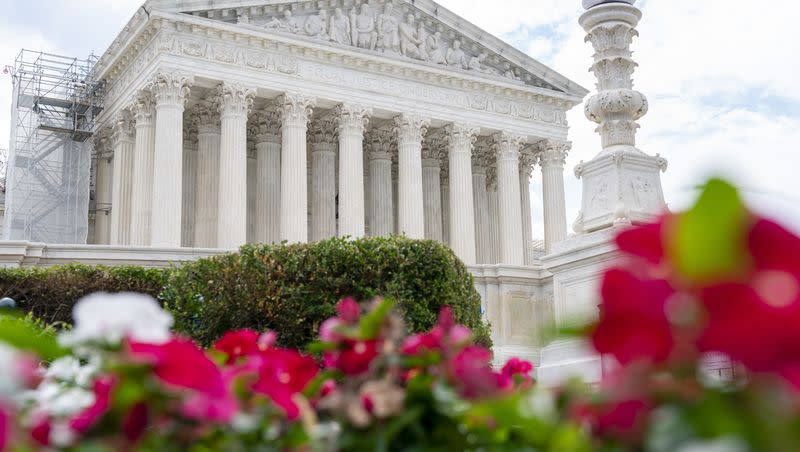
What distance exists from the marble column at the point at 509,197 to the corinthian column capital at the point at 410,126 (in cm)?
471

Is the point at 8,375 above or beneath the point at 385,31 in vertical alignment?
beneath

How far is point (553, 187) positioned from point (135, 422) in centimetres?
4308

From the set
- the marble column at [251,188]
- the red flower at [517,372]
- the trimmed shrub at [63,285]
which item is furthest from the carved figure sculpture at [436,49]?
the red flower at [517,372]

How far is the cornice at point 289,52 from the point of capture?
34.6 metres

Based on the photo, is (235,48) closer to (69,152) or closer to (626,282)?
(69,152)

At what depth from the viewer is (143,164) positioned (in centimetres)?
3562

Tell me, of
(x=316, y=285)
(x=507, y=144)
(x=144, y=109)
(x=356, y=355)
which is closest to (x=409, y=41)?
(x=507, y=144)

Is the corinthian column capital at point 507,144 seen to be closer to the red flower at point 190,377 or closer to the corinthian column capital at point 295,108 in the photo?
the corinthian column capital at point 295,108

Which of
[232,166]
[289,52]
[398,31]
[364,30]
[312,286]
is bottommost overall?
[312,286]

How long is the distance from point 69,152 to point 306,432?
42.8 meters

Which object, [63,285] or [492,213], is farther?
[492,213]

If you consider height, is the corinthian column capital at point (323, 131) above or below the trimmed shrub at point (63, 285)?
above

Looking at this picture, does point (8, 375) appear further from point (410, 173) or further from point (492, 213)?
point (492, 213)

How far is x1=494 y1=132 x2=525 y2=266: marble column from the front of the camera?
42.0m
